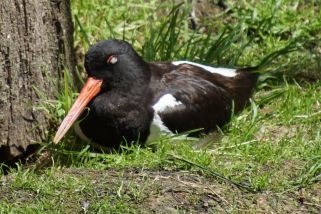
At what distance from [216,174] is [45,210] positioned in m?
1.17

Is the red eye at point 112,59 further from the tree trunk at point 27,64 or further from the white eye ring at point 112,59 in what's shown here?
the tree trunk at point 27,64

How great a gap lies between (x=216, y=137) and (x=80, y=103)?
1112 mm

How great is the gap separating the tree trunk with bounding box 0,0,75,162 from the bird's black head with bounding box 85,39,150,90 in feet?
0.99

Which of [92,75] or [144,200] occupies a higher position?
[92,75]

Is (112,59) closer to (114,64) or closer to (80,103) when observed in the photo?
(114,64)

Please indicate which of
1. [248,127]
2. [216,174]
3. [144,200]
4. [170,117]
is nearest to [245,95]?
[248,127]

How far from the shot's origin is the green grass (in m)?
5.87

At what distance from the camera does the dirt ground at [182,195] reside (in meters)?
5.77

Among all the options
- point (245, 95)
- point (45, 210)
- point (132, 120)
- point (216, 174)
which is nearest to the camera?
point (45, 210)

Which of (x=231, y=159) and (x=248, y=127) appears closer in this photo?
(x=231, y=159)

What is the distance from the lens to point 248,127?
22.8 ft

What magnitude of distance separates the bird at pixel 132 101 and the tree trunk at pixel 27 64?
0.28m

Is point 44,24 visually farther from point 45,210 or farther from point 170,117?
point 45,210

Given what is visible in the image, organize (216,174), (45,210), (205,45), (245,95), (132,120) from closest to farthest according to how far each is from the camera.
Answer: (45,210), (216,174), (132,120), (245,95), (205,45)
